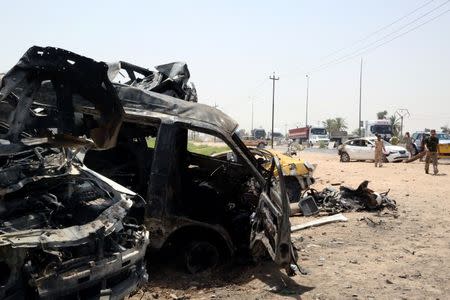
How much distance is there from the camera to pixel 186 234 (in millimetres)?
6438

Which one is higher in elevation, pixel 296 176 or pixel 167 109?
pixel 167 109

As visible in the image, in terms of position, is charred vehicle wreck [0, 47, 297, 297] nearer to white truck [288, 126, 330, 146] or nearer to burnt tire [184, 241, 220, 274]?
burnt tire [184, 241, 220, 274]

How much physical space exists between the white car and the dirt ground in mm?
17383

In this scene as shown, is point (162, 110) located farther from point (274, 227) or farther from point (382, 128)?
point (382, 128)

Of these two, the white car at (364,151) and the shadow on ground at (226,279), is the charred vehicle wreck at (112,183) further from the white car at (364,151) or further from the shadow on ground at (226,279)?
the white car at (364,151)

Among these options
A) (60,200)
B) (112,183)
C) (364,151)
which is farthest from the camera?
(364,151)

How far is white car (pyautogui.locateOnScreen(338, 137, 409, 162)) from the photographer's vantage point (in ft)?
86.7

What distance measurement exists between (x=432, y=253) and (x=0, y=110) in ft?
19.1

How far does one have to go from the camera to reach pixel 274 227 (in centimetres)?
577

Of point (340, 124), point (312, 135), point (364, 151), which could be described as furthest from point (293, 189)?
point (340, 124)

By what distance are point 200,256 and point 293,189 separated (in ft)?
17.0

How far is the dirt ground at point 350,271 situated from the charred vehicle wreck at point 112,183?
31cm

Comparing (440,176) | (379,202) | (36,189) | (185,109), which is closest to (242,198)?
(185,109)

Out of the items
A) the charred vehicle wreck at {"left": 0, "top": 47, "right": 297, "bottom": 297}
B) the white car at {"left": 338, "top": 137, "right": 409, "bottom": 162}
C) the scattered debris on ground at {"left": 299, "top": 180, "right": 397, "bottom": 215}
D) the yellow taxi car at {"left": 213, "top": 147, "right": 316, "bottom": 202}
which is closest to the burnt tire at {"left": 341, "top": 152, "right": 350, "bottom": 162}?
the white car at {"left": 338, "top": 137, "right": 409, "bottom": 162}
